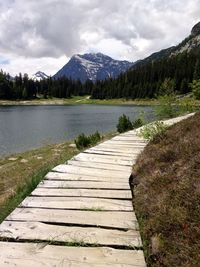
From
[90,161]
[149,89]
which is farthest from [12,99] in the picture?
[90,161]

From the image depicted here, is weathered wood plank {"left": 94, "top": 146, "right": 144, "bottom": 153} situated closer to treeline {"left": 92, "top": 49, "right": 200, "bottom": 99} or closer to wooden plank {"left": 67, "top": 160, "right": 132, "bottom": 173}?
wooden plank {"left": 67, "top": 160, "right": 132, "bottom": 173}

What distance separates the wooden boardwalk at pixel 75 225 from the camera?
4168 millimetres

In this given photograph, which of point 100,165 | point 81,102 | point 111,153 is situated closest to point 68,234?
point 100,165

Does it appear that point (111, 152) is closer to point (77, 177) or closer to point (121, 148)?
point (121, 148)

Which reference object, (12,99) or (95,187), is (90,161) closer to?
(95,187)

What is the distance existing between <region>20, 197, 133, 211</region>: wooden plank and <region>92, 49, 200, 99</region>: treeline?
13794 cm

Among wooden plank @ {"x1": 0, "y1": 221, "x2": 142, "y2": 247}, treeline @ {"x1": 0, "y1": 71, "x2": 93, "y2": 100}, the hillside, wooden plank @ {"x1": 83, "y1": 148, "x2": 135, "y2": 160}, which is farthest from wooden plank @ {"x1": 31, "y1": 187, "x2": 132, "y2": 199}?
treeline @ {"x1": 0, "y1": 71, "x2": 93, "y2": 100}

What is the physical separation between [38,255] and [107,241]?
96 centimetres

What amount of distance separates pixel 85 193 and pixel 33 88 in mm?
182344

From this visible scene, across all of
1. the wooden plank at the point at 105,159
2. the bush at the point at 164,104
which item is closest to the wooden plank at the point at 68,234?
the wooden plank at the point at 105,159

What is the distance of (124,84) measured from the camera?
6973 inches

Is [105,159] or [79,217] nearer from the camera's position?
[79,217]

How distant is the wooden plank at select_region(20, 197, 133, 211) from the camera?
5.79 meters

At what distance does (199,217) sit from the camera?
4527 mm
